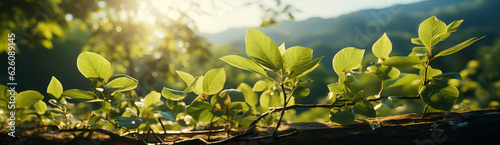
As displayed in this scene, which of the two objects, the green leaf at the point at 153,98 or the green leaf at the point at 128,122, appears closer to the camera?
the green leaf at the point at 128,122

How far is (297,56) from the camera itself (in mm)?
344

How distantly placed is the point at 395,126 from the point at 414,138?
0.06 meters

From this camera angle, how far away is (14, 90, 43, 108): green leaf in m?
0.46

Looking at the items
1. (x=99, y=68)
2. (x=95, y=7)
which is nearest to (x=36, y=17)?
(x=95, y=7)

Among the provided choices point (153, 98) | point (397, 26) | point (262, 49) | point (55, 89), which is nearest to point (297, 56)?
point (262, 49)

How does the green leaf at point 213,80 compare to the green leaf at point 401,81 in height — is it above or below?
above

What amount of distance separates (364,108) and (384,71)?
0.33 ft

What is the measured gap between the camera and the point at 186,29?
4.09 meters

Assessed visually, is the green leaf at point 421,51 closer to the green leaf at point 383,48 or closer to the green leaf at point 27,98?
the green leaf at point 383,48

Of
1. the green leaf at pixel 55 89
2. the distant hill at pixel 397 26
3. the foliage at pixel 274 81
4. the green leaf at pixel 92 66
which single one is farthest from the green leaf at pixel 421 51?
the distant hill at pixel 397 26

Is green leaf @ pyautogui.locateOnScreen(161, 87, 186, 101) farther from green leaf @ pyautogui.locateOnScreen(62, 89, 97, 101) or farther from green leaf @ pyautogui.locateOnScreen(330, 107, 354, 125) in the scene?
green leaf @ pyautogui.locateOnScreen(330, 107, 354, 125)

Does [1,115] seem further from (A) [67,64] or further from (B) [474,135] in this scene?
(A) [67,64]

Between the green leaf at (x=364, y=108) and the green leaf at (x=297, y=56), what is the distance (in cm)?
11

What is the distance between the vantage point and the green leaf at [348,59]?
0.41m
